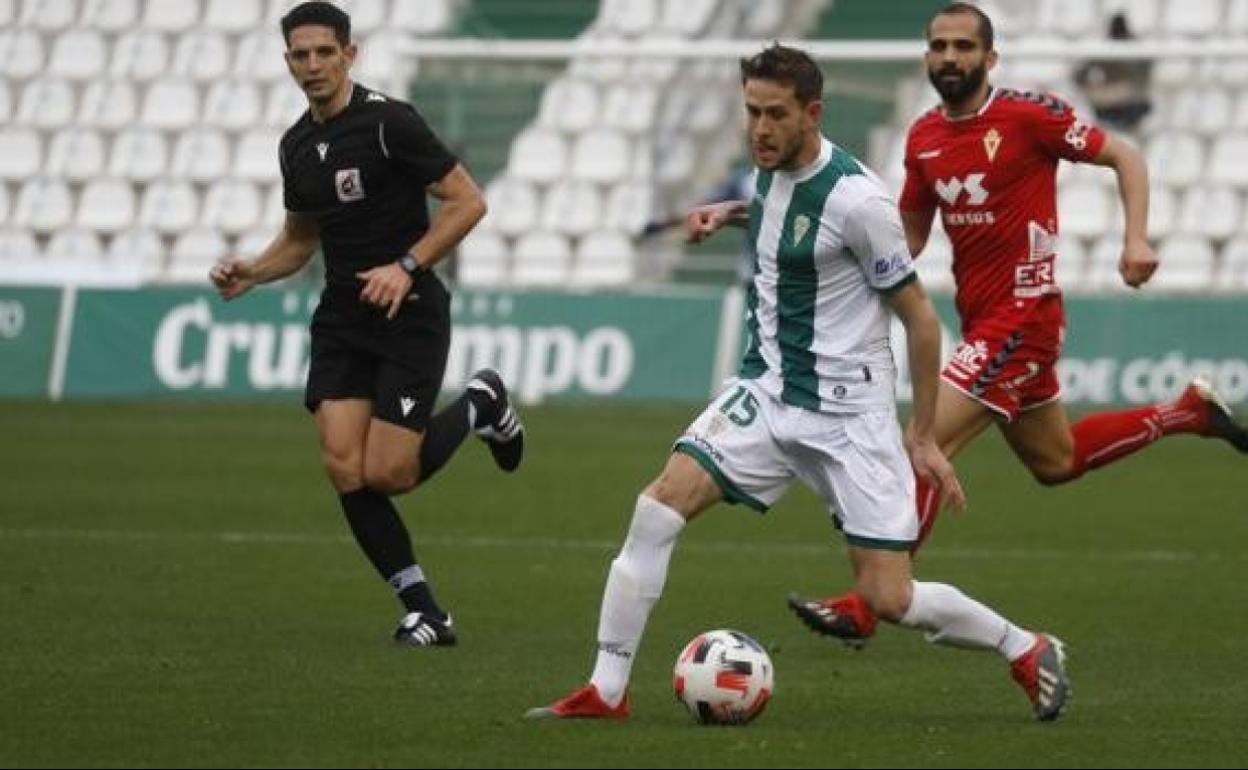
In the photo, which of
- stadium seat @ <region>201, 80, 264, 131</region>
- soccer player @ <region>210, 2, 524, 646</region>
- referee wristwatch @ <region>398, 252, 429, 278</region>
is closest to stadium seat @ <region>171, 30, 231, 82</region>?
stadium seat @ <region>201, 80, 264, 131</region>

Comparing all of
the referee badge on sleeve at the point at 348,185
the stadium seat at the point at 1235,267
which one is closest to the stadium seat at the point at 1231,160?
the stadium seat at the point at 1235,267

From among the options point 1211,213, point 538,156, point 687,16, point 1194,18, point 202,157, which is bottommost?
point 202,157

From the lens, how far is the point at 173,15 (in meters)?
31.4

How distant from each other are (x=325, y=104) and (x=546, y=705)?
9.46 ft

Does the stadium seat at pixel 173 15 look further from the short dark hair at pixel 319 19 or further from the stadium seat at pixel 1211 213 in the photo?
the short dark hair at pixel 319 19

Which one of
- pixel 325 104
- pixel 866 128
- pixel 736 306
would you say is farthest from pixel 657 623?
pixel 866 128

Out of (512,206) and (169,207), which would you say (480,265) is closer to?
(512,206)

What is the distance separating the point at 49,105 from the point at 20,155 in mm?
639

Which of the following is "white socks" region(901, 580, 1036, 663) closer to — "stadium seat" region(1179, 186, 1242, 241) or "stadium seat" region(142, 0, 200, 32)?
"stadium seat" region(1179, 186, 1242, 241)

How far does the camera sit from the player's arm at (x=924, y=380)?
8.67 m

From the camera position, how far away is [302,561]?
14.0m

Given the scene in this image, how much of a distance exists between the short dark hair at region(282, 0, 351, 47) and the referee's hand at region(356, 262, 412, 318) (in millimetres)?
911

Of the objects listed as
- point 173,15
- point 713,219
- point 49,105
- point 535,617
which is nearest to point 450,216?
point 713,219

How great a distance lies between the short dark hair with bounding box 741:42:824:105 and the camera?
853 centimetres
